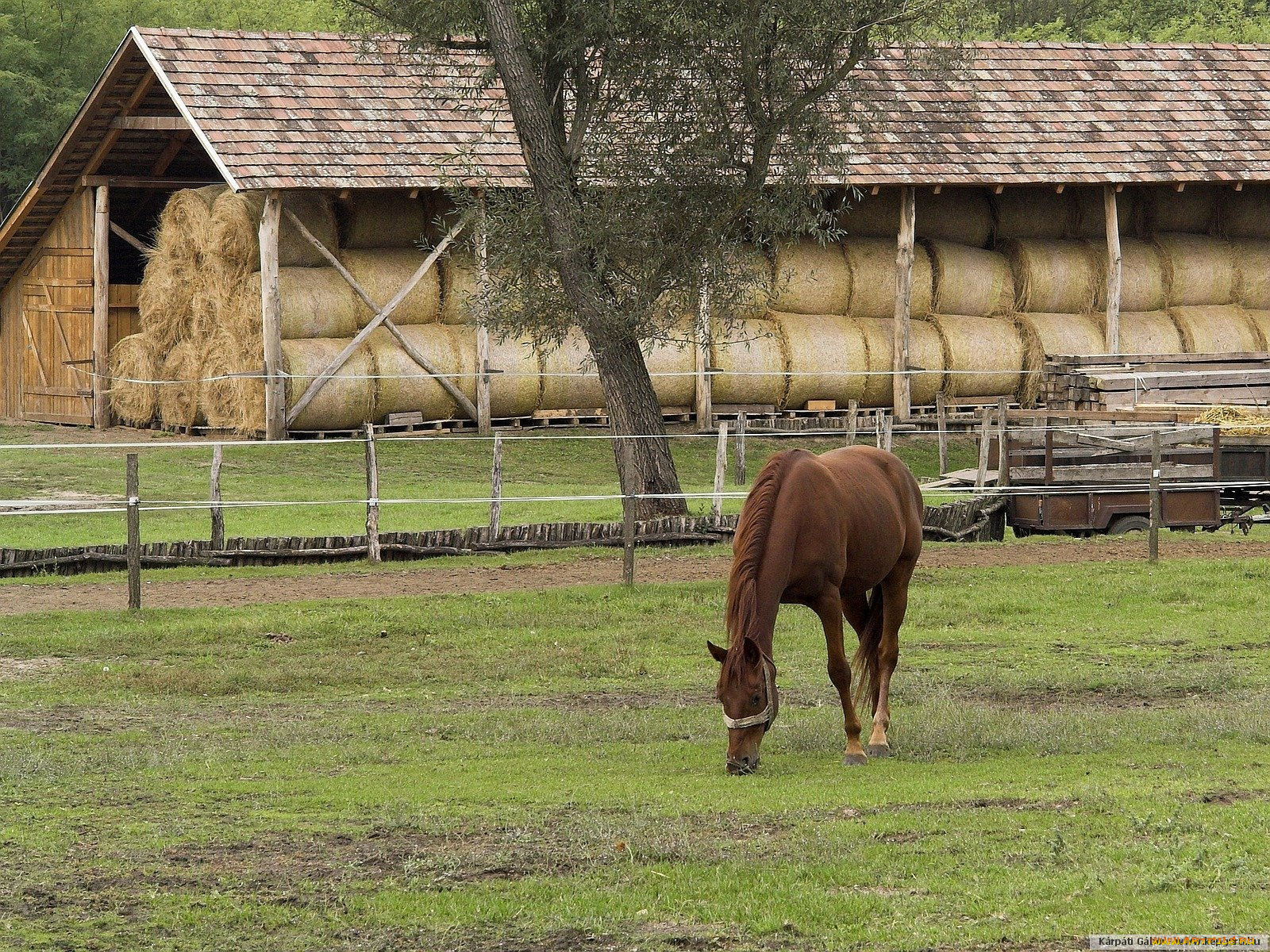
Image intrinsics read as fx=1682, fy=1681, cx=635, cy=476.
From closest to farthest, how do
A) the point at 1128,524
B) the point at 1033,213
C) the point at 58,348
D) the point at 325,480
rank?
the point at 1128,524 < the point at 325,480 < the point at 58,348 < the point at 1033,213

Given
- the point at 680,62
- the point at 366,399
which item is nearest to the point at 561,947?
the point at 680,62

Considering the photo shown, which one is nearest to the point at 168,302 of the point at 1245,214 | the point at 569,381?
the point at 569,381

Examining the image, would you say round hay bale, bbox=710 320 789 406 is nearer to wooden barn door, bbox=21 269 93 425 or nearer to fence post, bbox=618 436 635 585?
wooden barn door, bbox=21 269 93 425

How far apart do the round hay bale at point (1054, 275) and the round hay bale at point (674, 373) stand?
21.7ft

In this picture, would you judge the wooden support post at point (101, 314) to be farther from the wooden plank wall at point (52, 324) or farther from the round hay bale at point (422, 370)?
the round hay bale at point (422, 370)

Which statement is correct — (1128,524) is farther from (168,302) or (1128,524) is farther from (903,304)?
(168,302)

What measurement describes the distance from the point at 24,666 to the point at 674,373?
52.3 ft

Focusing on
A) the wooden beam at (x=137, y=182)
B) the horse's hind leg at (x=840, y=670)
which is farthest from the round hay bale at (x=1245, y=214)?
the horse's hind leg at (x=840, y=670)

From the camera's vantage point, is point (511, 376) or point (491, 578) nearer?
point (491, 578)

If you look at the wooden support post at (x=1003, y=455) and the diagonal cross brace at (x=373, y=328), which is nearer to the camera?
the wooden support post at (x=1003, y=455)

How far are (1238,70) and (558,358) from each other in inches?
586

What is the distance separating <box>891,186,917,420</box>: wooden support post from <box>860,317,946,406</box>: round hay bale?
0.29m

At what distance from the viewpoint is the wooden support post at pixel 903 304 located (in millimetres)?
27922

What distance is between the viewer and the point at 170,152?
1083 inches
